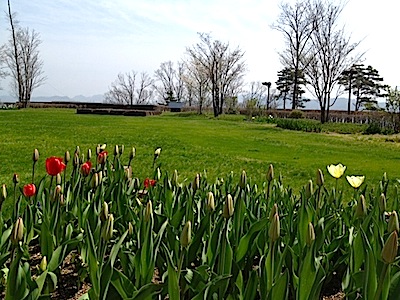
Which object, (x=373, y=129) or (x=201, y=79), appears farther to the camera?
(x=201, y=79)

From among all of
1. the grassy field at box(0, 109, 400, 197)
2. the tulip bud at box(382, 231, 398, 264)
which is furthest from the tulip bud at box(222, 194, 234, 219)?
the grassy field at box(0, 109, 400, 197)

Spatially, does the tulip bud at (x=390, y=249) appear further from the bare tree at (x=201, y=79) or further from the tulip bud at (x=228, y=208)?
the bare tree at (x=201, y=79)

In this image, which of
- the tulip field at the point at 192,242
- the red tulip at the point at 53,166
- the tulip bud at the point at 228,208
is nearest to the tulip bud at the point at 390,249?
the tulip field at the point at 192,242

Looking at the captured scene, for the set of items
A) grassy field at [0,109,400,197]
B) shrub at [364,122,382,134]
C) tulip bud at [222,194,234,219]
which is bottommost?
grassy field at [0,109,400,197]

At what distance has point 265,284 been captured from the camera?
5.43 ft

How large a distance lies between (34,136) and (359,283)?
40.2ft

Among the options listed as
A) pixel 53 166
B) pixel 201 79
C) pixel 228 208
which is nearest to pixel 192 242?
pixel 228 208

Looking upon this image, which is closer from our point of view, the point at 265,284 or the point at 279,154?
the point at 265,284

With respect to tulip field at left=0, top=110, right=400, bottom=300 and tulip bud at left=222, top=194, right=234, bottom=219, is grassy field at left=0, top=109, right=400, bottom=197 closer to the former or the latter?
tulip field at left=0, top=110, right=400, bottom=300

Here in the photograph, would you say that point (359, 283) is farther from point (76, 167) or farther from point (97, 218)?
point (76, 167)

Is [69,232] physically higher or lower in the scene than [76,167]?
lower

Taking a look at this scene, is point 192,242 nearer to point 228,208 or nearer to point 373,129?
point 228,208

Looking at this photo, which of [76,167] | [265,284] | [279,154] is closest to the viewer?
[265,284]

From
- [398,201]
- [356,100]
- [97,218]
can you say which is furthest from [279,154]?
[356,100]
